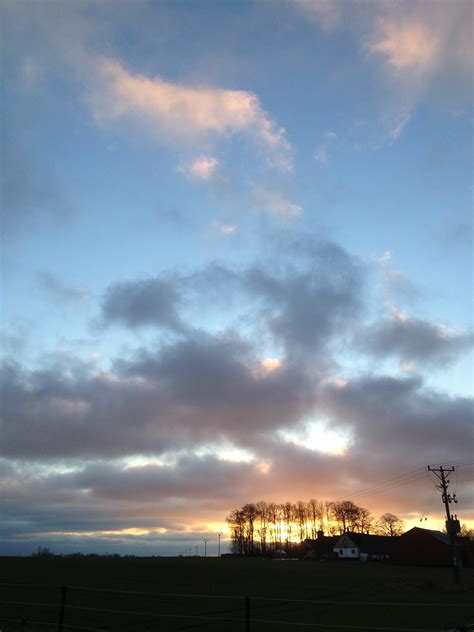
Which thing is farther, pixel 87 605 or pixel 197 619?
pixel 87 605

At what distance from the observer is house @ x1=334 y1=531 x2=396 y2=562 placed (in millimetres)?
137125

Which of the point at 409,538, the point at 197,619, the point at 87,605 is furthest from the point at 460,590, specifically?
the point at 409,538

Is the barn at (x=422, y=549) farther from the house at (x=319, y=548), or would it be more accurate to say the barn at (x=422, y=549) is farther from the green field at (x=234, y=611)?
the green field at (x=234, y=611)

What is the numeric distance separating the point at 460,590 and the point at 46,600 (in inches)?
1313

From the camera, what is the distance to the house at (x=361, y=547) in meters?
137

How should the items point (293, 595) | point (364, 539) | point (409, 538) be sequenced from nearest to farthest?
point (293, 595) → point (409, 538) → point (364, 539)

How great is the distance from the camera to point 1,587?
43.1m

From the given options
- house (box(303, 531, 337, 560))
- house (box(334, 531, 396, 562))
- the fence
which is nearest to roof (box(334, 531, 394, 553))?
house (box(334, 531, 396, 562))

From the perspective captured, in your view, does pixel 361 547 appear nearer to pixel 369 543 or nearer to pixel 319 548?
pixel 369 543

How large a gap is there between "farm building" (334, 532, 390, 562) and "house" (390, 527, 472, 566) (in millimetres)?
31028

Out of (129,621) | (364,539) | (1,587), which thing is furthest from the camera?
(364,539)

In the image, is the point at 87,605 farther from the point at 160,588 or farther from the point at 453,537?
the point at 453,537

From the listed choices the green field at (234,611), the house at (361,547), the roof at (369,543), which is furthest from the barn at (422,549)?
the green field at (234,611)

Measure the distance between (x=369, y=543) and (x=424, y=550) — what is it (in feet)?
136
